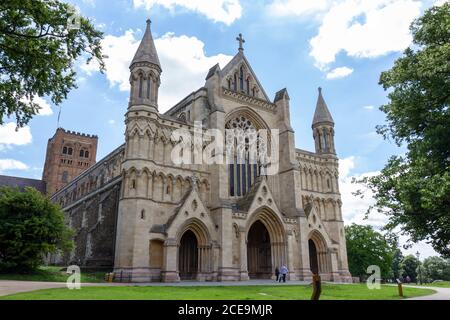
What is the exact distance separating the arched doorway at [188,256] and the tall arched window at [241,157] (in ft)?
20.5

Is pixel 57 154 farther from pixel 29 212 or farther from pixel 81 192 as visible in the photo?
pixel 29 212

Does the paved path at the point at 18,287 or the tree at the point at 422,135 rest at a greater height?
the tree at the point at 422,135

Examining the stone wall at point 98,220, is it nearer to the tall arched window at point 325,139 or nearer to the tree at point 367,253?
the tall arched window at point 325,139

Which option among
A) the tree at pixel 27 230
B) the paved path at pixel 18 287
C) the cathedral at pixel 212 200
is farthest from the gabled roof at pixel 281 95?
the paved path at pixel 18 287

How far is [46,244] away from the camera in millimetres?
25984

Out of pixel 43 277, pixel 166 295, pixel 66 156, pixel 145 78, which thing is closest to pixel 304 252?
pixel 145 78

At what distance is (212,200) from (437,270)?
75270mm

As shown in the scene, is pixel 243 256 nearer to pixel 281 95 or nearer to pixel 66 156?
pixel 281 95

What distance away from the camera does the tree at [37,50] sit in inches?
527

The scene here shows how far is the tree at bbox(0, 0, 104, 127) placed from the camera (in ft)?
44.0

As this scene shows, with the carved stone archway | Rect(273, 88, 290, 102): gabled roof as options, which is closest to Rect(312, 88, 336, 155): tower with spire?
Rect(273, 88, 290, 102): gabled roof

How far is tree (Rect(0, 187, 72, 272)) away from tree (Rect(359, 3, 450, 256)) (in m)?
22.3
